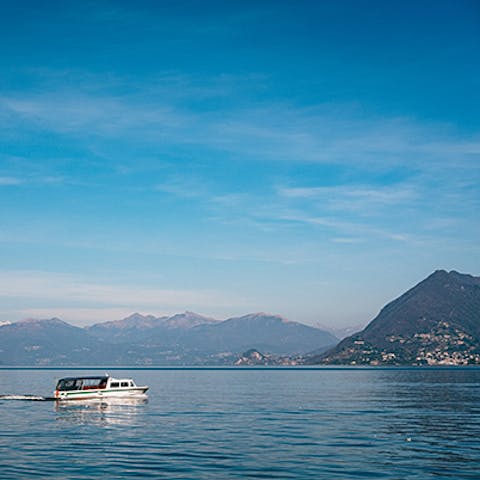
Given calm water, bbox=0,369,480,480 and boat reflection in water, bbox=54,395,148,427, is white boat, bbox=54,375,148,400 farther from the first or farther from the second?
calm water, bbox=0,369,480,480

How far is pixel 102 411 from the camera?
109312 millimetres

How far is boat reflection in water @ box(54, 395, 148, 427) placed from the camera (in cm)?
9200

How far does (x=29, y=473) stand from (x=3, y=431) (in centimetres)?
3019

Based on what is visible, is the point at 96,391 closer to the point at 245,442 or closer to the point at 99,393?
the point at 99,393

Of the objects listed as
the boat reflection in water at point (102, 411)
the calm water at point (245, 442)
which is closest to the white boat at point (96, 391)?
the boat reflection in water at point (102, 411)

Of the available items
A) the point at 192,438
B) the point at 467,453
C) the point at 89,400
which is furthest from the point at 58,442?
the point at 89,400

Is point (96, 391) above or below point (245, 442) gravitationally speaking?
below

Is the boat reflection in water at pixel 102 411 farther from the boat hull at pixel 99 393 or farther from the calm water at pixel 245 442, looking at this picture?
the boat hull at pixel 99 393

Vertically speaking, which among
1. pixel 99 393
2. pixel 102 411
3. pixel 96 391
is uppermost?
pixel 96 391

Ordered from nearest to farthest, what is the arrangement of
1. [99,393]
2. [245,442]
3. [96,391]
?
1. [245,442]
2. [96,391]
3. [99,393]

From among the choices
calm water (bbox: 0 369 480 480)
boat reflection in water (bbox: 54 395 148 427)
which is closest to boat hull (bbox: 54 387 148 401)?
boat reflection in water (bbox: 54 395 148 427)

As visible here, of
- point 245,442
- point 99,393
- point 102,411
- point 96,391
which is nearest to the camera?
point 245,442

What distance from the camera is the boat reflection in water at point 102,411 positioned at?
9200 cm

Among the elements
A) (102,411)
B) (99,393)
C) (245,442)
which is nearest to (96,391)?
(99,393)
